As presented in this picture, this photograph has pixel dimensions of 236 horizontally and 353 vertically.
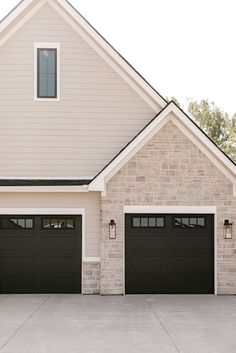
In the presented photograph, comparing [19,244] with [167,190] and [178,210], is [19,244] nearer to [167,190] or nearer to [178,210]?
[167,190]

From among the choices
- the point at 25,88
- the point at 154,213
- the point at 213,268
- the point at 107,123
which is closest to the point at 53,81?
the point at 25,88

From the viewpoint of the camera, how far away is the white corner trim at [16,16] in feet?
46.1

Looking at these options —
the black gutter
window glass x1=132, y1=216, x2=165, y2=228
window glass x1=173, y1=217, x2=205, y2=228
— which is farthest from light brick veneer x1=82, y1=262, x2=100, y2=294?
window glass x1=173, y1=217, x2=205, y2=228

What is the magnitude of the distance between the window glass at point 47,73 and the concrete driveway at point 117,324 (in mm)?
5987

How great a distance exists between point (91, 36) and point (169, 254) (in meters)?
6.87

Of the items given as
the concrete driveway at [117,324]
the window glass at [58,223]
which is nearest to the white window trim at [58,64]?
the window glass at [58,223]

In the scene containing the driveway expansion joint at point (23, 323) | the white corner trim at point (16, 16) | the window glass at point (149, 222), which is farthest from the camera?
the white corner trim at point (16, 16)

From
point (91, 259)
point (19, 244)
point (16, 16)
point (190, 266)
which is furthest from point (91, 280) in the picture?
point (16, 16)

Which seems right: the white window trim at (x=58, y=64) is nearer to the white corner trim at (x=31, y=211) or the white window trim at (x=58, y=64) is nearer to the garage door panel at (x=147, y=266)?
the white corner trim at (x=31, y=211)

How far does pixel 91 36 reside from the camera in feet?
46.8

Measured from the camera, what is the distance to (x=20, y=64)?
14.2 metres

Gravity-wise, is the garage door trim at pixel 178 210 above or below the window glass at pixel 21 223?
above

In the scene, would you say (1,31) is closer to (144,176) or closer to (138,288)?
(144,176)

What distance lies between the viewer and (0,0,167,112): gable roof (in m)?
14.1
